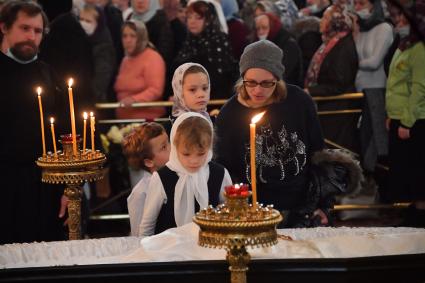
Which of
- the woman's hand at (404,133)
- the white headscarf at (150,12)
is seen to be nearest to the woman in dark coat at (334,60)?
A: the woman's hand at (404,133)

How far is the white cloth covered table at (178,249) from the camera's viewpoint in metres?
4.27

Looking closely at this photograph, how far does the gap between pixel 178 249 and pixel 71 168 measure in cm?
62

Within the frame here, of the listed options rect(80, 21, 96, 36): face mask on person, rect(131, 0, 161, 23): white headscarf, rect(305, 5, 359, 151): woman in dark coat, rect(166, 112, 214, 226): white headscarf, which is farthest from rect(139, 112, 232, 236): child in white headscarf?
rect(131, 0, 161, 23): white headscarf

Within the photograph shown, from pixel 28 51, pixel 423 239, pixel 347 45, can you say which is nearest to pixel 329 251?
pixel 423 239

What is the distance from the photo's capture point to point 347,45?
25.2 ft

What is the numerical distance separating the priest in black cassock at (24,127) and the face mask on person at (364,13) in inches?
139

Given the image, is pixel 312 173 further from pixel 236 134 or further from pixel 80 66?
pixel 80 66

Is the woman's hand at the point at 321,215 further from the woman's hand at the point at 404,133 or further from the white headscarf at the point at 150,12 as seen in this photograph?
the white headscarf at the point at 150,12

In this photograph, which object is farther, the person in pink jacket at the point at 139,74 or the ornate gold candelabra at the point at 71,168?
the person in pink jacket at the point at 139,74

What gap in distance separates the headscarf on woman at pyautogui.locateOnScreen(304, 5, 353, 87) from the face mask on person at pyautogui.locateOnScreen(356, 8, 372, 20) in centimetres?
32

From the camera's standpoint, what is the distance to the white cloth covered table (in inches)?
168

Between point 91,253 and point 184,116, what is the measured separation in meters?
0.80

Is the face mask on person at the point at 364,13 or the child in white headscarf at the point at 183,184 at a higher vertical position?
the face mask on person at the point at 364,13

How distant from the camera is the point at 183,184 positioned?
455 cm
